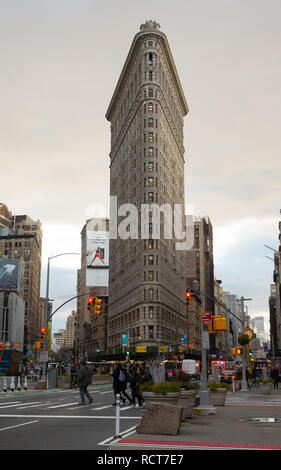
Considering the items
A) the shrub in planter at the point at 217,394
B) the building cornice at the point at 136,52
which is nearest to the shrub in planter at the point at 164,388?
the shrub in planter at the point at 217,394

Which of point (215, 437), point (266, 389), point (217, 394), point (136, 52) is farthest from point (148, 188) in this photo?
point (215, 437)

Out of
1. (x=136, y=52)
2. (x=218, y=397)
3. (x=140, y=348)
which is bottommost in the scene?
(x=218, y=397)

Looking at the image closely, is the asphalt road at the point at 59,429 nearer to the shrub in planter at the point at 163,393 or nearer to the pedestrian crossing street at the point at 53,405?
the shrub in planter at the point at 163,393

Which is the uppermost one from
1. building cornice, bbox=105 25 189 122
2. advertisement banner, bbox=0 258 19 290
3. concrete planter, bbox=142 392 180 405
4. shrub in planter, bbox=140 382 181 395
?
building cornice, bbox=105 25 189 122

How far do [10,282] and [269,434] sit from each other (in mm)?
117693

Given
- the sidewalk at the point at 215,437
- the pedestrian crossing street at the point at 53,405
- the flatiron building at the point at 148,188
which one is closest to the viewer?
the sidewalk at the point at 215,437

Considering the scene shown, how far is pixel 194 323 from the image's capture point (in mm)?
150250

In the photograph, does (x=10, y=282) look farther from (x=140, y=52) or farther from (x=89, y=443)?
(x=89, y=443)

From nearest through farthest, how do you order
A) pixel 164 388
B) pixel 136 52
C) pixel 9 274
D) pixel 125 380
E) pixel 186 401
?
1. pixel 164 388
2. pixel 186 401
3. pixel 125 380
4. pixel 136 52
5. pixel 9 274

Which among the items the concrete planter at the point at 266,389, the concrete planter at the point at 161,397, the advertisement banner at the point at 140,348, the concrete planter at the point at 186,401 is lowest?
the concrete planter at the point at 266,389

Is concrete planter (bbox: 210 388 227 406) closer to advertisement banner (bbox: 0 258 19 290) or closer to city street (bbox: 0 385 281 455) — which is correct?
city street (bbox: 0 385 281 455)

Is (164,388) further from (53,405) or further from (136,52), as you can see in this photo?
(136,52)

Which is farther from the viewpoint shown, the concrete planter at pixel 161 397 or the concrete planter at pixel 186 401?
the concrete planter at pixel 186 401

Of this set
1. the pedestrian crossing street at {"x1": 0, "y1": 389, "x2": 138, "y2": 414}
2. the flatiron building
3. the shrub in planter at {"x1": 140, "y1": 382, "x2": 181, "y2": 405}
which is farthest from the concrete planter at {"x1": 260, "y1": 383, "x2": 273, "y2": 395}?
the flatiron building
